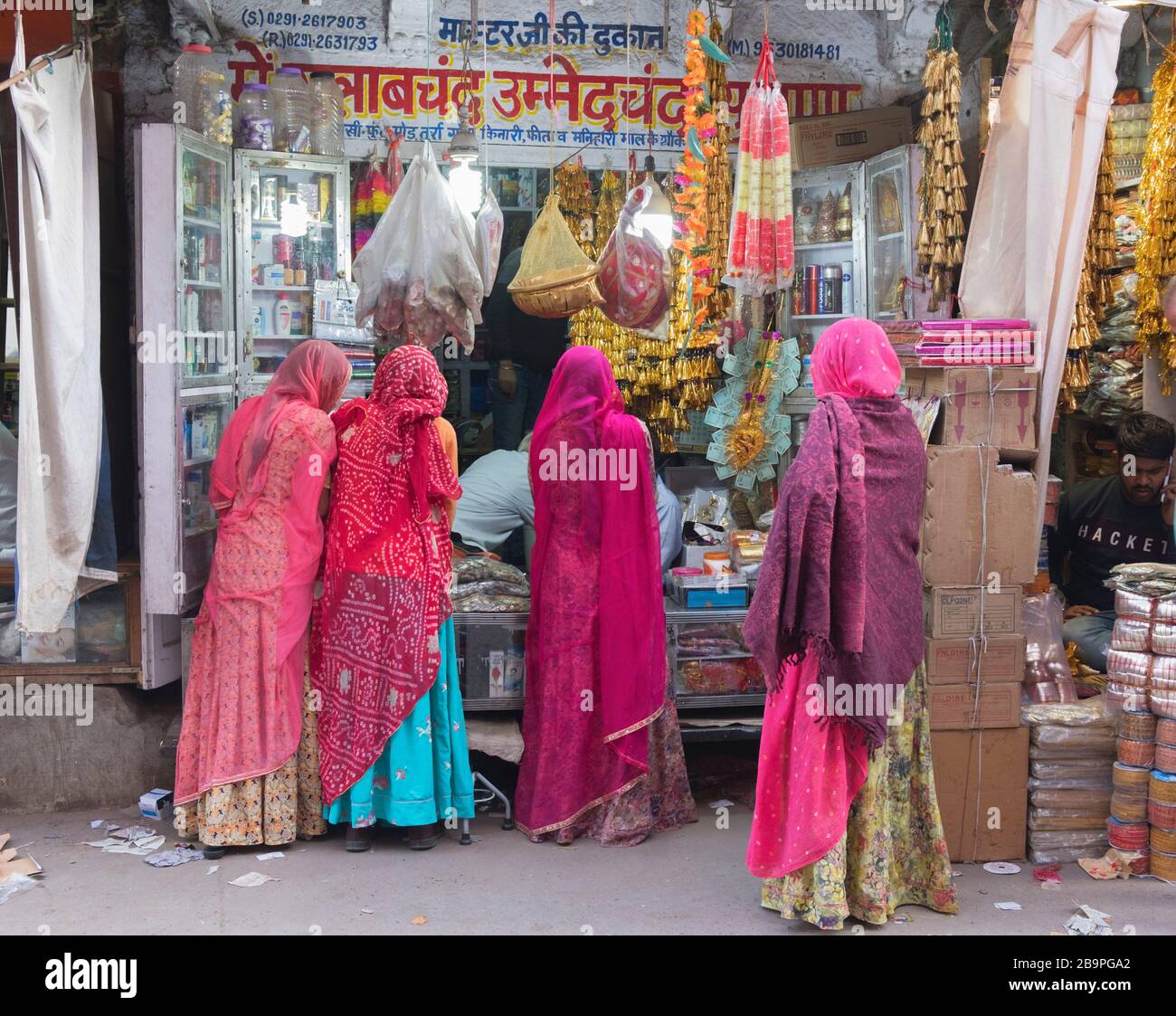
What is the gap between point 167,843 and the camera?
4.95 metres

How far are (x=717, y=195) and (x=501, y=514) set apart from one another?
5.94ft

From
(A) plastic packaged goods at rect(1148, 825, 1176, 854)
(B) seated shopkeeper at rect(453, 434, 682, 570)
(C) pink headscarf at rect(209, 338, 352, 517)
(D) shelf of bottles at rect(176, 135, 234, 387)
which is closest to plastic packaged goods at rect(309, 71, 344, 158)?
(D) shelf of bottles at rect(176, 135, 234, 387)

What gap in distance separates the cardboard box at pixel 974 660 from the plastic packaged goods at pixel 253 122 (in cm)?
382

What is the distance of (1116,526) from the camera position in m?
5.89

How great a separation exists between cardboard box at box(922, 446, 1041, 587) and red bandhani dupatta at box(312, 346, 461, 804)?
5.89 feet

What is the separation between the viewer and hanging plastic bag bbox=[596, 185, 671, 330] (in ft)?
19.0

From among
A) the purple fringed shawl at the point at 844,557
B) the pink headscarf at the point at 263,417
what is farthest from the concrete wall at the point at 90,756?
the purple fringed shawl at the point at 844,557

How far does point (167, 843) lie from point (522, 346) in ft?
11.4

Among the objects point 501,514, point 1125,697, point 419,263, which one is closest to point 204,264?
point 419,263

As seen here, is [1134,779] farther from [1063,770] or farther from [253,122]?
[253,122]

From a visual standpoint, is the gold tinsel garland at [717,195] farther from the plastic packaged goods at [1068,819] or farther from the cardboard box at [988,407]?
the plastic packaged goods at [1068,819]

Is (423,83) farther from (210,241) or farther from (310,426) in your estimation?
(310,426)

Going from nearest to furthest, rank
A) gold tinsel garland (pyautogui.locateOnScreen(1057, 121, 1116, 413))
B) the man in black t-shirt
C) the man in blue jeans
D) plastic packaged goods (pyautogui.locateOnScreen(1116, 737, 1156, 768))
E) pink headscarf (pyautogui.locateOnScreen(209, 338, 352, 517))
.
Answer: plastic packaged goods (pyautogui.locateOnScreen(1116, 737, 1156, 768)), pink headscarf (pyautogui.locateOnScreen(209, 338, 352, 517)), gold tinsel garland (pyautogui.locateOnScreen(1057, 121, 1116, 413)), the man in black t-shirt, the man in blue jeans

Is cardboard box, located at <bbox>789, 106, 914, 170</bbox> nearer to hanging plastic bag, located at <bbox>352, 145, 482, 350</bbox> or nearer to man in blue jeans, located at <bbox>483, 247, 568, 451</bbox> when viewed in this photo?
man in blue jeans, located at <bbox>483, 247, 568, 451</bbox>
